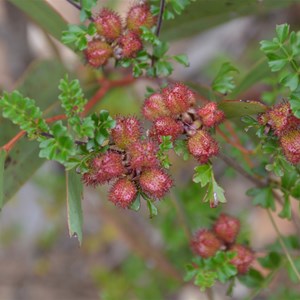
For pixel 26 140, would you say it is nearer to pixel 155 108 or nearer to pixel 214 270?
pixel 155 108

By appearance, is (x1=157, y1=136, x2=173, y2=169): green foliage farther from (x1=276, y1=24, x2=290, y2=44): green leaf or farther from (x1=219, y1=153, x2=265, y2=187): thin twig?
(x1=276, y1=24, x2=290, y2=44): green leaf

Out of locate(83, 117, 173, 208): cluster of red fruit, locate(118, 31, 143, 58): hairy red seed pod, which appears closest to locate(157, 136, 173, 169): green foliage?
locate(83, 117, 173, 208): cluster of red fruit

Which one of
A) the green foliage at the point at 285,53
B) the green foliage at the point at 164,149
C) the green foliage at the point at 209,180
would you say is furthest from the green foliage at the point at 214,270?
the green foliage at the point at 285,53

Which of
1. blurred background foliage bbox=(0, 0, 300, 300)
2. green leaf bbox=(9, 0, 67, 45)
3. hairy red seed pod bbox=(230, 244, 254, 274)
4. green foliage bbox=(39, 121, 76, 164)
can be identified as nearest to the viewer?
green foliage bbox=(39, 121, 76, 164)

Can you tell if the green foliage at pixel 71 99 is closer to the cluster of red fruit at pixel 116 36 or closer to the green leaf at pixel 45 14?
the cluster of red fruit at pixel 116 36

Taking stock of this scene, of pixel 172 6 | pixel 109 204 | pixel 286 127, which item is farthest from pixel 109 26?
pixel 109 204

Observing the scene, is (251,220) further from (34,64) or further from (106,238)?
(34,64)
